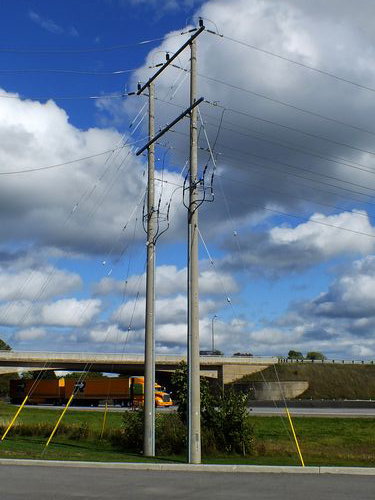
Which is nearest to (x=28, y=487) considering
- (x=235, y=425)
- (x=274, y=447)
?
(x=235, y=425)

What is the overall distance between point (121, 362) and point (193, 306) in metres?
72.0

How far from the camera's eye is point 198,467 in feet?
56.1

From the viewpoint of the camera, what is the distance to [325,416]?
41.9 metres

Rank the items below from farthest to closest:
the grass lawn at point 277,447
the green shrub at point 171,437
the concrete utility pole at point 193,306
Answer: the green shrub at point 171,437 → the grass lawn at point 277,447 → the concrete utility pole at point 193,306

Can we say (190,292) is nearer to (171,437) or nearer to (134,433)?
(171,437)

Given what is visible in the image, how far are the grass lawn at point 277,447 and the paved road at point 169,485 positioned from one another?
342 centimetres

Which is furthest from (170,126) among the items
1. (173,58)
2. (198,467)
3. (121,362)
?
(121,362)

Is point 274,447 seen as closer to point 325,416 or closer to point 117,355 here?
point 325,416

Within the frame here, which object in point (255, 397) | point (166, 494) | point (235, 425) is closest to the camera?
point (166, 494)

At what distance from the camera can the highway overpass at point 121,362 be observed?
8606cm

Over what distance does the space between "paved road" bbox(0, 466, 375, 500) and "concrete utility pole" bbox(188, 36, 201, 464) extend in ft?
7.43

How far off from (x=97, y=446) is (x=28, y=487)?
12286mm

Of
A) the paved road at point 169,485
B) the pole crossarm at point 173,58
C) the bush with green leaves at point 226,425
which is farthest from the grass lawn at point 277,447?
the pole crossarm at point 173,58

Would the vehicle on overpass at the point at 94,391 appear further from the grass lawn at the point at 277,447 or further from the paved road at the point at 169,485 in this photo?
the paved road at the point at 169,485
